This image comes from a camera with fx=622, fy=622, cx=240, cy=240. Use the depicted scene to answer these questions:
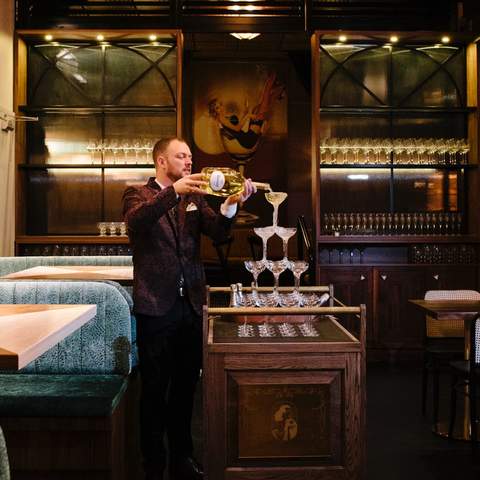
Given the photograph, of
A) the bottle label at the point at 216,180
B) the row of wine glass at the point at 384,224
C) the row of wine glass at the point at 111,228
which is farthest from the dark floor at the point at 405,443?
the row of wine glass at the point at 111,228

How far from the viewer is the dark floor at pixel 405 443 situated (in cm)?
291

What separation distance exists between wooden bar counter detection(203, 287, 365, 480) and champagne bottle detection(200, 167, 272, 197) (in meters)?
0.50

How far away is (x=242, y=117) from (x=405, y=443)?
6680mm

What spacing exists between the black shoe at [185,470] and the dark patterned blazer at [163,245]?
656mm

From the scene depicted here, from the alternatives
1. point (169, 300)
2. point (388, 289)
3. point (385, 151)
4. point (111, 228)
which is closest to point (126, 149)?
point (111, 228)

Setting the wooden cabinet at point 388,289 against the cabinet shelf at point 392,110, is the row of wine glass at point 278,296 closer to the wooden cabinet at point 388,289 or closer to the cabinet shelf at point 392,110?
the wooden cabinet at point 388,289

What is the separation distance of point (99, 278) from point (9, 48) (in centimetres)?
308

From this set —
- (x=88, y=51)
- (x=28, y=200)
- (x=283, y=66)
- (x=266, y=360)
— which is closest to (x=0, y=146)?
(x=28, y=200)

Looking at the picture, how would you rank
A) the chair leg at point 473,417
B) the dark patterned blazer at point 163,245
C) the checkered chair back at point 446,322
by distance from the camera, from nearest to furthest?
the dark patterned blazer at point 163,245 → the chair leg at point 473,417 → the checkered chair back at point 446,322

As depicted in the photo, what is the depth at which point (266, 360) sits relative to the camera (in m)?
2.04

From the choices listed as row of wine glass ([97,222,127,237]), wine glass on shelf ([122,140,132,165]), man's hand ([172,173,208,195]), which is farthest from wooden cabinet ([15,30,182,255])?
man's hand ([172,173,208,195])

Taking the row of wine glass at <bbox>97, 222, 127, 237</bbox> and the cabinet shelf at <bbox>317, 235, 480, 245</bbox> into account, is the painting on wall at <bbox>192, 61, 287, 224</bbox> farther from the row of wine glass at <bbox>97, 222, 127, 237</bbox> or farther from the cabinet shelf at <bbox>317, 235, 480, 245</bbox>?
the cabinet shelf at <bbox>317, 235, 480, 245</bbox>

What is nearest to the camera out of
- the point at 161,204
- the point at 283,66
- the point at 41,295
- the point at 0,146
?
the point at 161,204

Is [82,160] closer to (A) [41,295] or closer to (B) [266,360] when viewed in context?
(A) [41,295]
